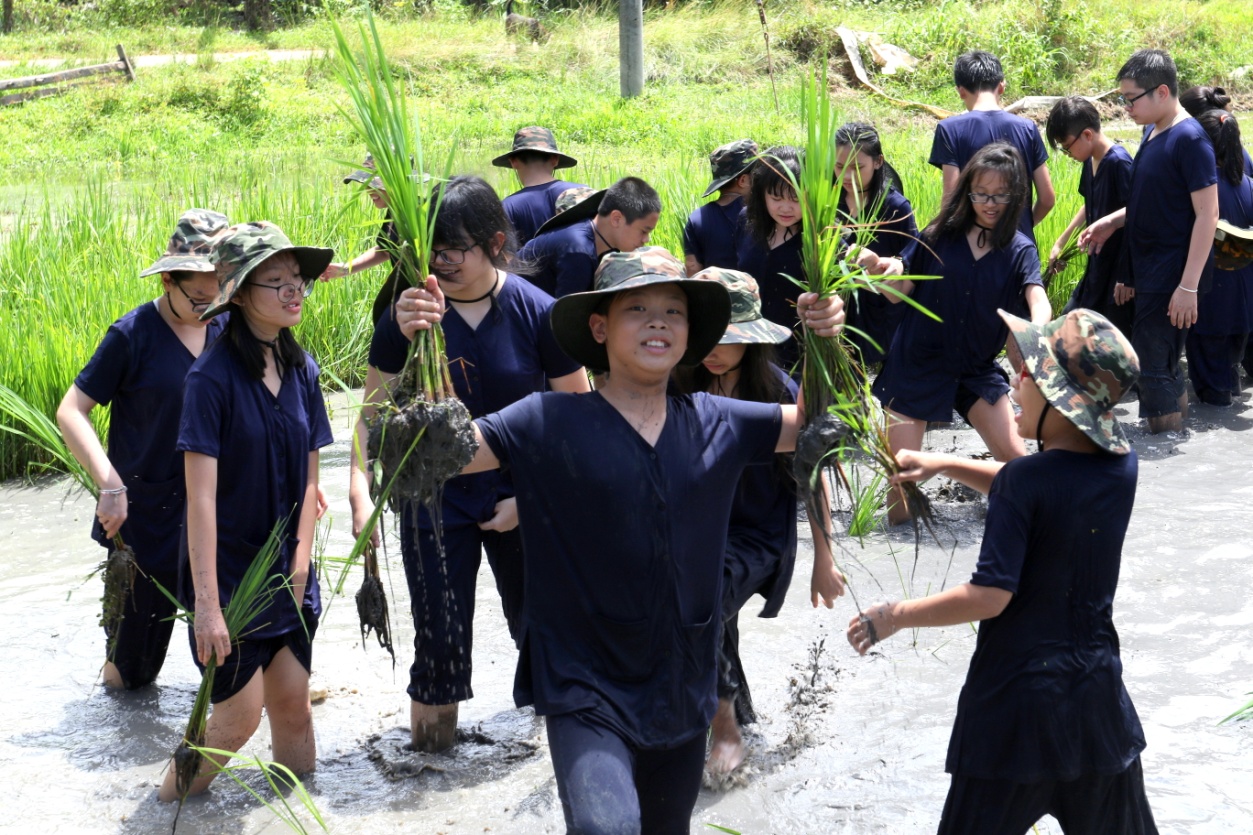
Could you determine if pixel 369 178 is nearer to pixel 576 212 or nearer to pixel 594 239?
pixel 594 239

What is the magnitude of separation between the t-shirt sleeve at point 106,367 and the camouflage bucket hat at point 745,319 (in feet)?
5.84

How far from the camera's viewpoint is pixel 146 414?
4.07m

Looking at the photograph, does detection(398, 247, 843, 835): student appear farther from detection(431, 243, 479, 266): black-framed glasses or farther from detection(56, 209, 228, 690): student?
detection(56, 209, 228, 690): student

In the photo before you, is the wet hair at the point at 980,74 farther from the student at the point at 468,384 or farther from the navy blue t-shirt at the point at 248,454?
the navy blue t-shirt at the point at 248,454

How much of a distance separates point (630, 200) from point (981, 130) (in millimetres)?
2472

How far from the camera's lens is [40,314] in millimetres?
7012

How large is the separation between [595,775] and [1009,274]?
3480mm

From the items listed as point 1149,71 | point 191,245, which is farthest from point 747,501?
point 1149,71

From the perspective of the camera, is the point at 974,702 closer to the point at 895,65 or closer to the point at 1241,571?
the point at 1241,571

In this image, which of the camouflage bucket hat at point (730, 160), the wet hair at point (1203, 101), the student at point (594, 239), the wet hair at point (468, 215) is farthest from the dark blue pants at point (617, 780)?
the wet hair at point (1203, 101)

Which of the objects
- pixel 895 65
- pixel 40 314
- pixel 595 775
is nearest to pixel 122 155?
pixel 40 314

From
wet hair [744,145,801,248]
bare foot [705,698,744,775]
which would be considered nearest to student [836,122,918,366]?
wet hair [744,145,801,248]

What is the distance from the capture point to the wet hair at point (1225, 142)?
23.3 ft

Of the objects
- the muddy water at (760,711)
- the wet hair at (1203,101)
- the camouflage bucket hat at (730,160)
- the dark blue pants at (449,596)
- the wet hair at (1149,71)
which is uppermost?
the wet hair at (1149,71)
